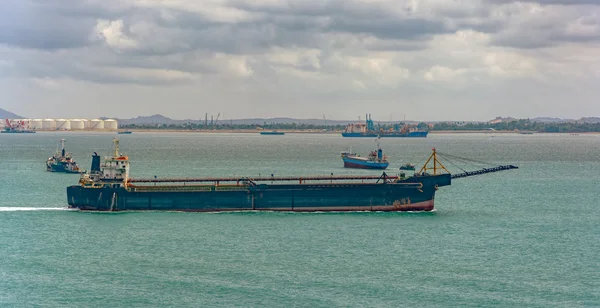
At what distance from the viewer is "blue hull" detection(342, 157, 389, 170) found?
137 meters

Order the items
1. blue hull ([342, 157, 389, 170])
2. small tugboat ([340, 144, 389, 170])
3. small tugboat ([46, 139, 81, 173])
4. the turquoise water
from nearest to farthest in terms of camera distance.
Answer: the turquoise water < small tugboat ([46, 139, 81, 173]) < blue hull ([342, 157, 389, 170]) < small tugboat ([340, 144, 389, 170])

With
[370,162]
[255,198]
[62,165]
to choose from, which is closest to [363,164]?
[370,162]

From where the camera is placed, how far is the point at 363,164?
139 meters

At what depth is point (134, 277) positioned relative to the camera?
50.4 meters

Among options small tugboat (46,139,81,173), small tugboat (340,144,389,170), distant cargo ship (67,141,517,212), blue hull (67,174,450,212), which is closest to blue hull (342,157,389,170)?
small tugboat (340,144,389,170)

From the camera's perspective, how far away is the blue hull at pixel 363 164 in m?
137

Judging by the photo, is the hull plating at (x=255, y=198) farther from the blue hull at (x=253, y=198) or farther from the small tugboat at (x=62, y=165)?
the small tugboat at (x=62, y=165)

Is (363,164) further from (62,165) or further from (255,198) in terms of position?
(255,198)

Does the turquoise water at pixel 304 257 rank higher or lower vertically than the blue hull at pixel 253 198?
lower

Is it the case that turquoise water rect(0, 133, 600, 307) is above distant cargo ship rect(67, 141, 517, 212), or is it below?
below

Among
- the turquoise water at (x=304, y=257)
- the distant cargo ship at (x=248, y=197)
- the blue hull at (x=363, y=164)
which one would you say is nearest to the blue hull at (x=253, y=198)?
the distant cargo ship at (x=248, y=197)

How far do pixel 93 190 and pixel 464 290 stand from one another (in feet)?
136

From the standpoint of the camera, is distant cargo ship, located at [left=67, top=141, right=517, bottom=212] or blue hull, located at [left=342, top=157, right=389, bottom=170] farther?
blue hull, located at [left=342, top=157, right=389, bottom=170]

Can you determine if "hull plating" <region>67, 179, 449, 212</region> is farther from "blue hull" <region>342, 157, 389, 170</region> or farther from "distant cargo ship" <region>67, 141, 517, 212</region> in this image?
"blue hull" <region>342, 157, 389, 170</region>
